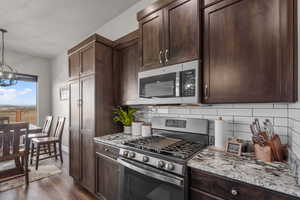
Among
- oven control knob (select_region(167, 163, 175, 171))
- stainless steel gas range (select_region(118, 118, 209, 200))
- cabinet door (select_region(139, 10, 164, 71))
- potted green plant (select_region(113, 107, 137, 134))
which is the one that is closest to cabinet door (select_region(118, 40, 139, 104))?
potted green plant (select_region(113, 107, 137, 134))

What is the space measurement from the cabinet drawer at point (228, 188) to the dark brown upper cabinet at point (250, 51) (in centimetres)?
59

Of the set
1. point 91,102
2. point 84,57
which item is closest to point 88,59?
point 84,57

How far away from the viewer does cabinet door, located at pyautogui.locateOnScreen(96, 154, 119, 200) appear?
1.73m

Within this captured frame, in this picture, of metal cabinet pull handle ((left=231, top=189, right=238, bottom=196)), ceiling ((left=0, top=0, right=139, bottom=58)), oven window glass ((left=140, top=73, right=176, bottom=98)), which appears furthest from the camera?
ceiling ((left=0, top=0, right=139, bottom=58))

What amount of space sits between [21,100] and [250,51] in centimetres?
585

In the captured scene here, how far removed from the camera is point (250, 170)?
38.2 inches

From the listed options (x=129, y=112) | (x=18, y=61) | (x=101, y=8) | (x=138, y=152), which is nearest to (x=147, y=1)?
(x=101, y=8)

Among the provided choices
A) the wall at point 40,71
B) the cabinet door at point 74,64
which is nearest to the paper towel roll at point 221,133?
the cabinet door at point 74,64

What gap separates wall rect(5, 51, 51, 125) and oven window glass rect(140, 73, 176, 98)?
15.2 feet

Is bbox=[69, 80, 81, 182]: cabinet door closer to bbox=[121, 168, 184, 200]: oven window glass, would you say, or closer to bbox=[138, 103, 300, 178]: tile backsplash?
bbox=[121, 168, 184, 200]: oven window glass

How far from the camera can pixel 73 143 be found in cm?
255

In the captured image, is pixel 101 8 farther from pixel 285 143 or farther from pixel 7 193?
pixel 7 193

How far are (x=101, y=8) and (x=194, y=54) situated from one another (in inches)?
79.7

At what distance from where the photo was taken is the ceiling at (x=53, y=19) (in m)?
2.41
